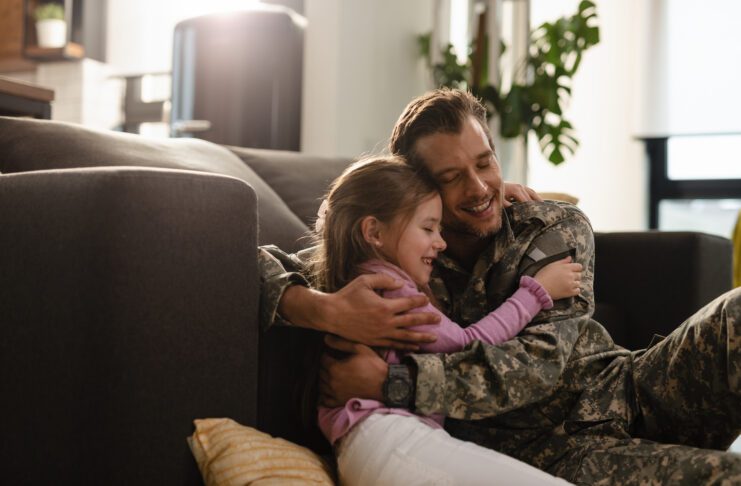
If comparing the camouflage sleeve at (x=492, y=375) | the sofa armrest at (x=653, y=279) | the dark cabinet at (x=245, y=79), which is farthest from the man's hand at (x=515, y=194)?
the dark cabinet at (x=245, y=79)

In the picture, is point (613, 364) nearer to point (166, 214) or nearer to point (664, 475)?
point (664, 475)

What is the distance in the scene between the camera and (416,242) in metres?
1.21

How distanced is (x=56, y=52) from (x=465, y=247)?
179 inches

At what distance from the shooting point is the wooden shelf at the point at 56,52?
5.09 metres

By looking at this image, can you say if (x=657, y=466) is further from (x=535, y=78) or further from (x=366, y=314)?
(x=535, y=78)

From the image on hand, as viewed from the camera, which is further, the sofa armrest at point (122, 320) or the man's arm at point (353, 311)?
the man's arm at point (353, 311)

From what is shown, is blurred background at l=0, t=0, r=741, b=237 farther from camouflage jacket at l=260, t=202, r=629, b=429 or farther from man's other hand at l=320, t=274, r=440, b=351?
man's other hand at l=320, t=274, r=440, b=351

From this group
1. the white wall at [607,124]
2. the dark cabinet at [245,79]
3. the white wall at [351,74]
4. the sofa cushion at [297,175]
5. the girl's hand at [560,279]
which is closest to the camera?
the girl's hand at [560,279]

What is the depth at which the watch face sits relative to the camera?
1089mm

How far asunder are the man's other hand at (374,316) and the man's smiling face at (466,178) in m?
0.24

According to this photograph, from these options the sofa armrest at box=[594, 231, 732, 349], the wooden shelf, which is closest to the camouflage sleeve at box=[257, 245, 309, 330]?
the sofa armrest at box=[594, 231, 732, 349]

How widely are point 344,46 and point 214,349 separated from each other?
2.68 metres

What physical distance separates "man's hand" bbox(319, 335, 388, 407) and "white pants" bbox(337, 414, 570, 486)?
4cm

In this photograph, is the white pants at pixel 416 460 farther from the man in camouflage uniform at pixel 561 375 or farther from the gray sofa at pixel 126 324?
the gray sofa at pixel 126 324
